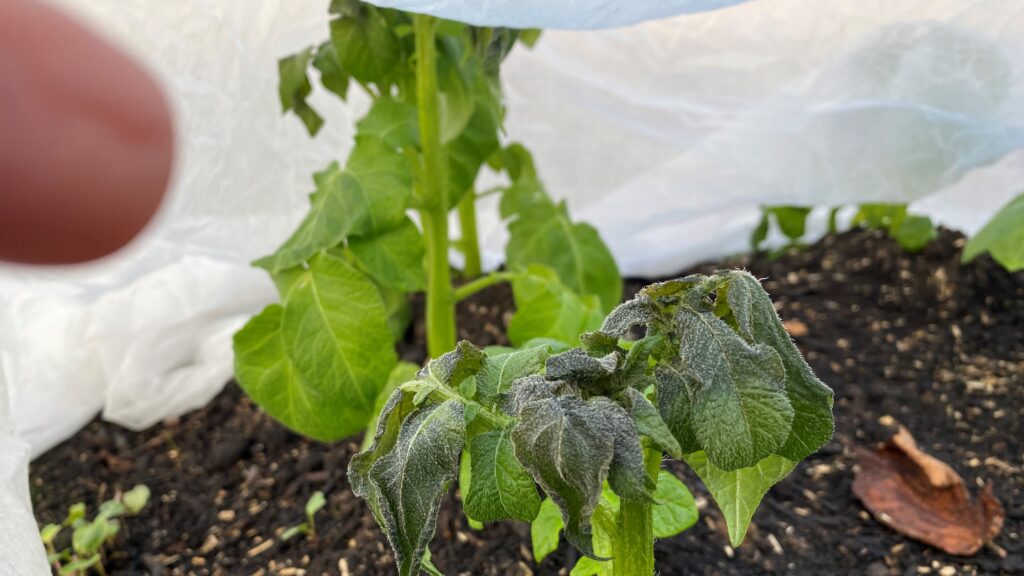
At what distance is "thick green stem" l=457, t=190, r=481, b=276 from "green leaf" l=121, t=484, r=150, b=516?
2.02ft

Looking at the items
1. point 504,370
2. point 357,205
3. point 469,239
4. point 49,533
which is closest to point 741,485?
point 504,370

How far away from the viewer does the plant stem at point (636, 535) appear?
1.98 feet

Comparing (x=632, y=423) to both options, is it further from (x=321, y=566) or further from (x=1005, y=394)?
(x=1005, y=394)

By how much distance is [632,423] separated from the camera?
0.50 meters

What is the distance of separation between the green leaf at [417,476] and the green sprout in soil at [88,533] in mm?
655

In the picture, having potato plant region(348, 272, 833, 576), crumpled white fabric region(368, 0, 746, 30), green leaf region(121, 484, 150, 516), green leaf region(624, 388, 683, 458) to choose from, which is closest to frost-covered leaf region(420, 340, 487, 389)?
potato plant region(348, 272, 833, 576)

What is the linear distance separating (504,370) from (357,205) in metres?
0.45

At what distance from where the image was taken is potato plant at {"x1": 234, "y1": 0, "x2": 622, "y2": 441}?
0.97m

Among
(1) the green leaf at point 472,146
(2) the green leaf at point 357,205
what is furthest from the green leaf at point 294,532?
(1) the green leaf at point 472,146

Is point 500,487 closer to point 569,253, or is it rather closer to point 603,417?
point 603,417

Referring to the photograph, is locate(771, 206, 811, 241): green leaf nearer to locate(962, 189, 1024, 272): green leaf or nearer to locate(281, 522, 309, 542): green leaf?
locate(962, 189, 1024, 272): green leaf

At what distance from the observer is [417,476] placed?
0.53 m

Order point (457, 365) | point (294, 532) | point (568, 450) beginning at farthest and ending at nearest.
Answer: point (294, 532)
point (457, 365)
point (568, 450)

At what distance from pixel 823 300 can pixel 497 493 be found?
1.16 metres
